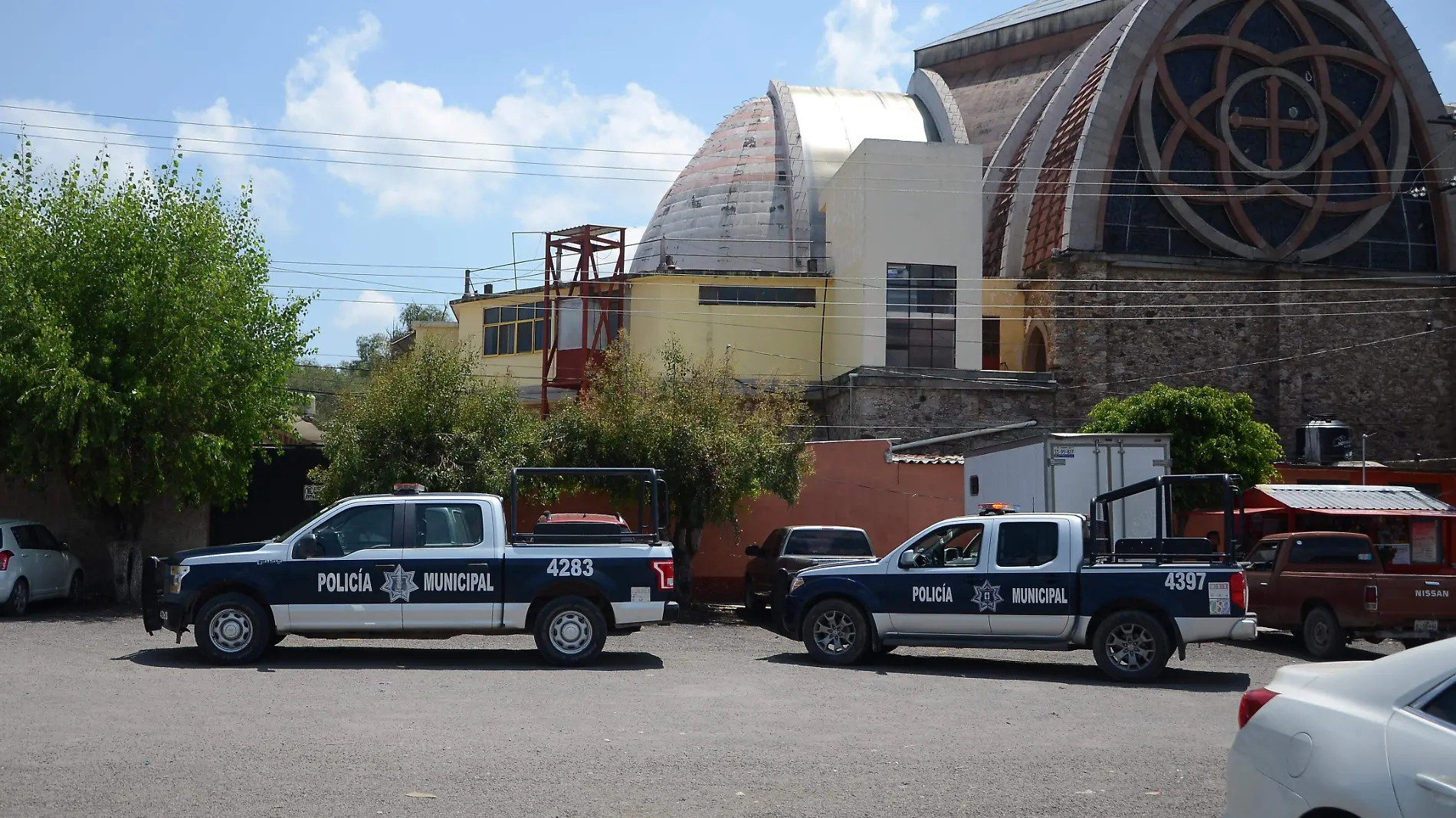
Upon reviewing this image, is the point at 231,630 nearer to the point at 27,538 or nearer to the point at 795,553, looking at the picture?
the point at 27,538

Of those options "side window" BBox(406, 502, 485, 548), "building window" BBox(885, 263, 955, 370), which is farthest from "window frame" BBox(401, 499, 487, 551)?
"building window" BBox(885, 263, 955, 370)

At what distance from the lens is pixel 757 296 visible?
126 ft

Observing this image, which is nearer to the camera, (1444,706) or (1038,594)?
(1444,706)

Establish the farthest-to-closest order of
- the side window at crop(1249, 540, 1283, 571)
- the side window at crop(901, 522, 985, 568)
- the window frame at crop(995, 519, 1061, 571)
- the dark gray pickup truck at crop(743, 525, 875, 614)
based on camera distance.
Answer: the dark gray pickup truck at crop(743, 525, 875, 614) < the side window at crop(1249, 540, 1283, 571) < the side window at crop(901, 522, 985, 568) < the window frame at crop(995, 519, 1061, 571)

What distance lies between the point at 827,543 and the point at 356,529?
29.0ft

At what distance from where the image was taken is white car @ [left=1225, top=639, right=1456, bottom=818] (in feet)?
14.1

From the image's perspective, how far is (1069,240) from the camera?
3812 centimetres

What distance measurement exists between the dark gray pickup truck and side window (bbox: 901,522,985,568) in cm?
456

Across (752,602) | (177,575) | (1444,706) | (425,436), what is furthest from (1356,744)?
(425,436)

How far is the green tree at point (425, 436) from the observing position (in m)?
21.0

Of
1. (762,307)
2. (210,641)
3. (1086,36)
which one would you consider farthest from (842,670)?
(1086,36)

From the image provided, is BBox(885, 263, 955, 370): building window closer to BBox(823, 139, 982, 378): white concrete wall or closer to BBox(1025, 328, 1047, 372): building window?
BBox(823, 139, 982, 378): white concrete wall

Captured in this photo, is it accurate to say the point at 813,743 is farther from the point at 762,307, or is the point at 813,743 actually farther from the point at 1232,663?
the point at 762,307

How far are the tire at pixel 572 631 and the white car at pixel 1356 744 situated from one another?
913cm
